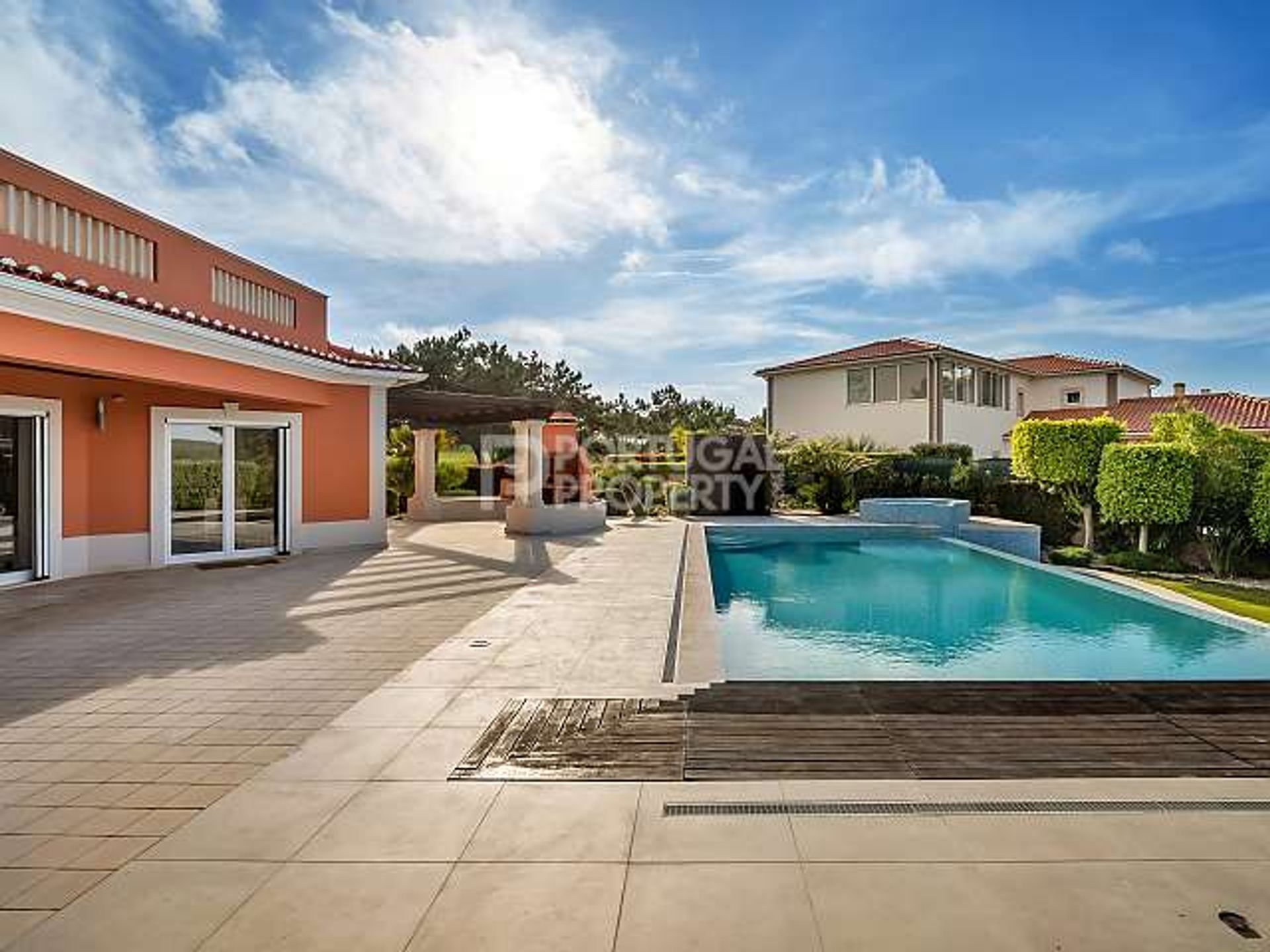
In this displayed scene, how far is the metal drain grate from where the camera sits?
357cm

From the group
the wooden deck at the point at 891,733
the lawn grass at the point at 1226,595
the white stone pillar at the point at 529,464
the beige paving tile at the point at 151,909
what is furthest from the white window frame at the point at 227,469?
the lawn grass at the point at 1226,595

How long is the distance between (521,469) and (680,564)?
672 centimetres

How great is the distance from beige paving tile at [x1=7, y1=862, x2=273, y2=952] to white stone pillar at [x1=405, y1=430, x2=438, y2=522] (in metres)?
18.6

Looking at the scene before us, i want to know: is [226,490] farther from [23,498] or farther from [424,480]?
[424,480]

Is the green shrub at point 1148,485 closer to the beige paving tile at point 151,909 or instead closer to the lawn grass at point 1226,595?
the lawn grass at point 1226,595

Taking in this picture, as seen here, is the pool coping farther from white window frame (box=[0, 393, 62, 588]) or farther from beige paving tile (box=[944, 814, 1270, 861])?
white window frame (box=[0, 393, 62, 588])

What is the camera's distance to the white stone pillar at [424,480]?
2138 centimetres

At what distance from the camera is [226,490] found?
520 inches

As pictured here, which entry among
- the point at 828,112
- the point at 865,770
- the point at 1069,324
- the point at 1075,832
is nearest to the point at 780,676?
the point at 865,770

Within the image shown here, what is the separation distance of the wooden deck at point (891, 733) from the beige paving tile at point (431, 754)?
0.09 metres

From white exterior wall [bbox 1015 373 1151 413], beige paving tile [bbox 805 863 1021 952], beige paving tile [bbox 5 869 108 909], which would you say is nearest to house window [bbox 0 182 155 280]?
beige paving tile [bbox 5 869 108 909]

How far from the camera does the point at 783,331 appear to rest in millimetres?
29312

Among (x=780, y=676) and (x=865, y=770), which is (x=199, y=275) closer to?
(x=780, y=676)

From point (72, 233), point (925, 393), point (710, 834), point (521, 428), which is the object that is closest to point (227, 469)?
point (72, 233)
